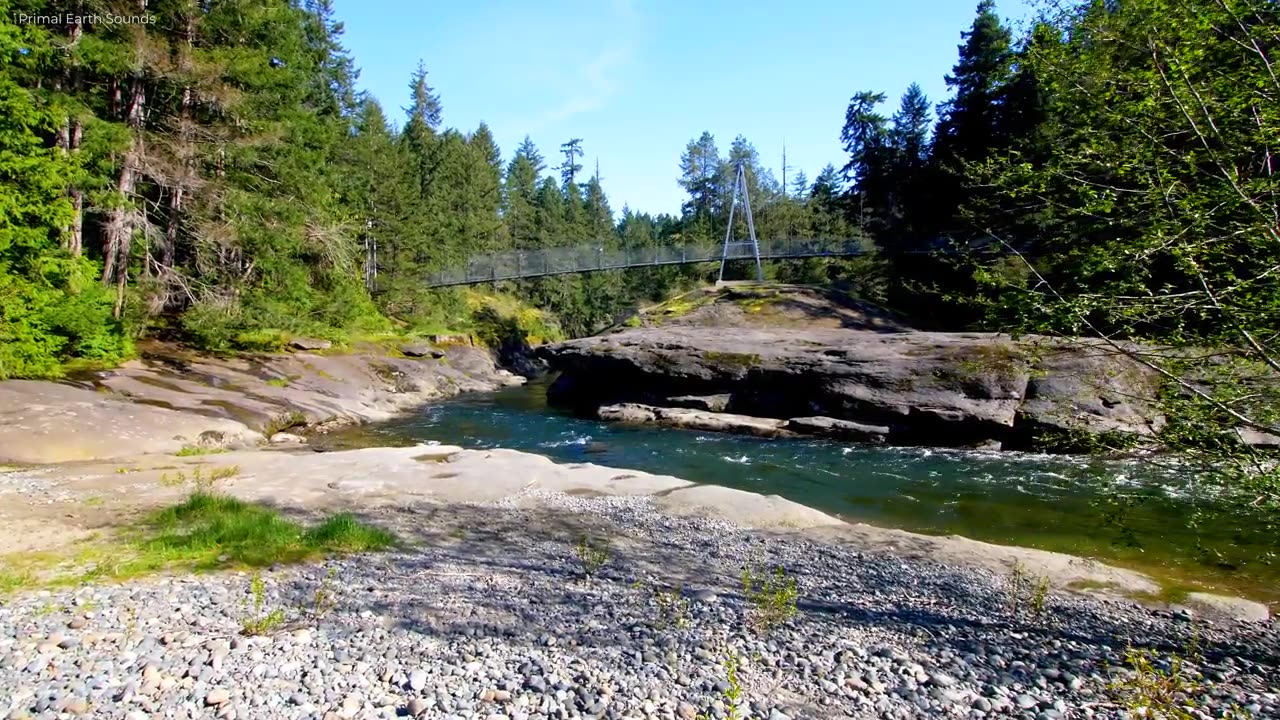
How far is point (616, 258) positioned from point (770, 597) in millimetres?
38291

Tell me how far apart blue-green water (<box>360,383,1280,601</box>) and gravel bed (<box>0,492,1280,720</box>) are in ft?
4.41

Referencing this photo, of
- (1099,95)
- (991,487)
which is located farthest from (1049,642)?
(991,487)

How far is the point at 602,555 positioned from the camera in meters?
8.08

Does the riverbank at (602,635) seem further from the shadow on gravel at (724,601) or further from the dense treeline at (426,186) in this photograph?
the dense treeline at (426,186)

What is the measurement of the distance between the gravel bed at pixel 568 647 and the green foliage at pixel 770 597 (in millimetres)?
129

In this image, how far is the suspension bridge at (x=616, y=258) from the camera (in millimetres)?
38500

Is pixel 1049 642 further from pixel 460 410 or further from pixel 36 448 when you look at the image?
pixel 460 410

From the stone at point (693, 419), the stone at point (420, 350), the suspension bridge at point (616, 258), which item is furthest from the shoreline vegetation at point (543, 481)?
the suspension bridge at point (616, 258)

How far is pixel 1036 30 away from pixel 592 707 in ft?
20.4

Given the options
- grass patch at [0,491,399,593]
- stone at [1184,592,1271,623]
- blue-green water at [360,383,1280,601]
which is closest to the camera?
grass patch at [0,491,399,593]

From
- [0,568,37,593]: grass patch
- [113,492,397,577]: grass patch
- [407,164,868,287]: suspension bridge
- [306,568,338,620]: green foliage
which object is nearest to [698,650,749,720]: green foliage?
[306,568,338,620]: green foliage

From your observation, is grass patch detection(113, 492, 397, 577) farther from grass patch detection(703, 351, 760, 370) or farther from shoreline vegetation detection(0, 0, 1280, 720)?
grass patch detection(703, 351, 760, 370)

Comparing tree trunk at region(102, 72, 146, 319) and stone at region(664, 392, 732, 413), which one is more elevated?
tree trunk at region(102, 72, 146, 319)

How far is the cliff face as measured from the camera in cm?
1852
